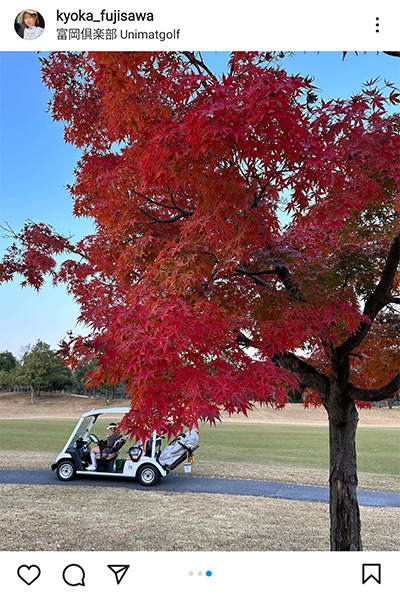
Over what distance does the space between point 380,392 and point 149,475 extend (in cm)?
550

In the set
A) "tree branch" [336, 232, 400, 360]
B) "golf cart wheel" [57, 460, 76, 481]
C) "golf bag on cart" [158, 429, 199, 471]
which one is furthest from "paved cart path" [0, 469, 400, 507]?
"tree branch" [336, 232, 400, 360]

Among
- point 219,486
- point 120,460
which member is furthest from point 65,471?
point 219,486

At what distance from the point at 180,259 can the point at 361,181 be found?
50.2 inches

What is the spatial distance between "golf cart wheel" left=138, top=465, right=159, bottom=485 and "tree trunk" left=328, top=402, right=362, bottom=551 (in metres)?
4.58

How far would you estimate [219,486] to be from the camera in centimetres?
864
